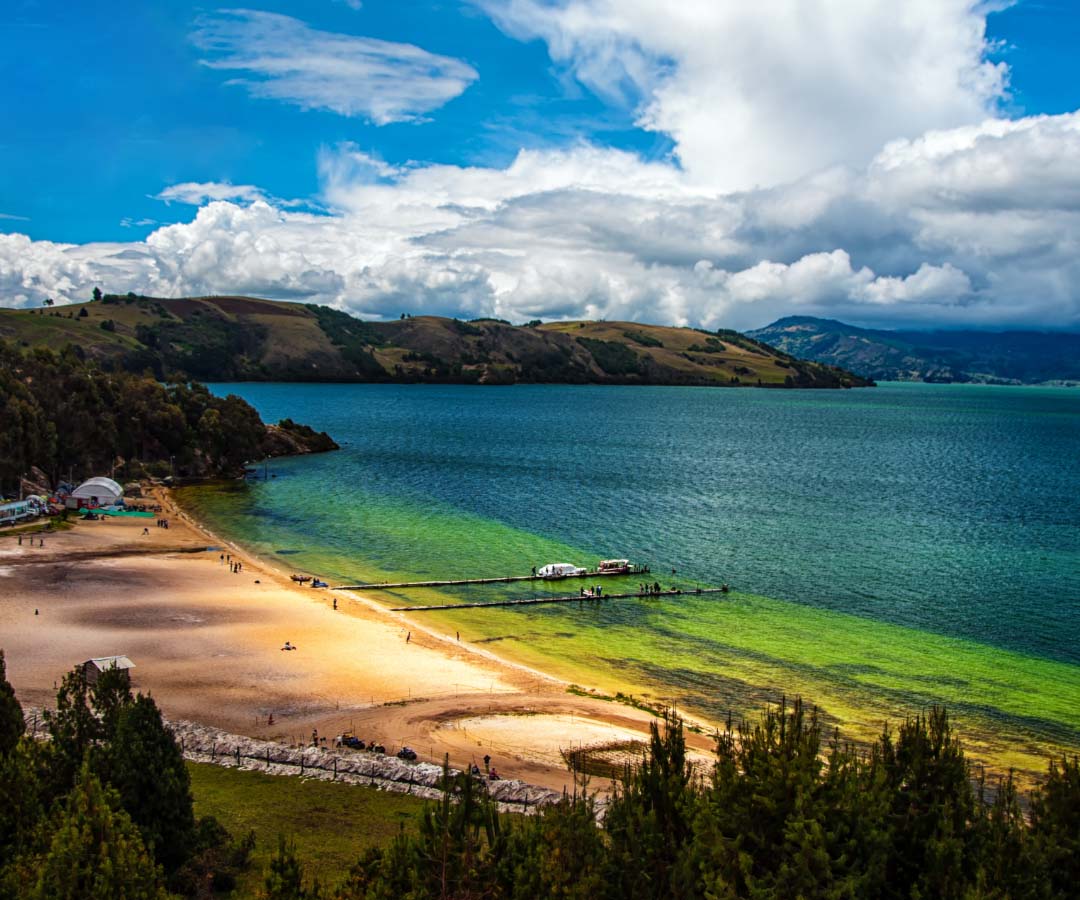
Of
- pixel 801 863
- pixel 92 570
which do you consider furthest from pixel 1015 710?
pixel 92 570

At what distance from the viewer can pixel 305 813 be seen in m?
33.2

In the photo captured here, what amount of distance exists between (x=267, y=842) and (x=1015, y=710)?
144 ft

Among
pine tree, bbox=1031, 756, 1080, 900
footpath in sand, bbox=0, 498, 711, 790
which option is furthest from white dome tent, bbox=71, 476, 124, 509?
pine tree, bbox=1031, 756, 1080, 900

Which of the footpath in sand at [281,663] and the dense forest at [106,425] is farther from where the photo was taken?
the dense forest at [106,425]

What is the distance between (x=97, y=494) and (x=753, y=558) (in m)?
81.6

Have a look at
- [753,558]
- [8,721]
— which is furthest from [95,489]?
[8,721]

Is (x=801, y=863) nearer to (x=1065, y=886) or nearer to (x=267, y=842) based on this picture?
(x=1065, y=886)

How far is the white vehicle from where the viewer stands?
80.2m

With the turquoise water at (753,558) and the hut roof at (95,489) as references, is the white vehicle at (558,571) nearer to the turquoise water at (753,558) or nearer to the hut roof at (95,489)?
the turquoise water at (753,558)

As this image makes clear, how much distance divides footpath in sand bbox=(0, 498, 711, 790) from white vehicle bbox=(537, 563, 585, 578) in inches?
705

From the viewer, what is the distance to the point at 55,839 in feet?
64.0

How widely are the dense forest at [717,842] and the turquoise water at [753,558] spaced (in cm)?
2691

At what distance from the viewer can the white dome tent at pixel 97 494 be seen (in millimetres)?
104438

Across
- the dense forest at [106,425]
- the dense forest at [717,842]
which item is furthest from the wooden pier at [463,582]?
the dense forest at [106,425]
